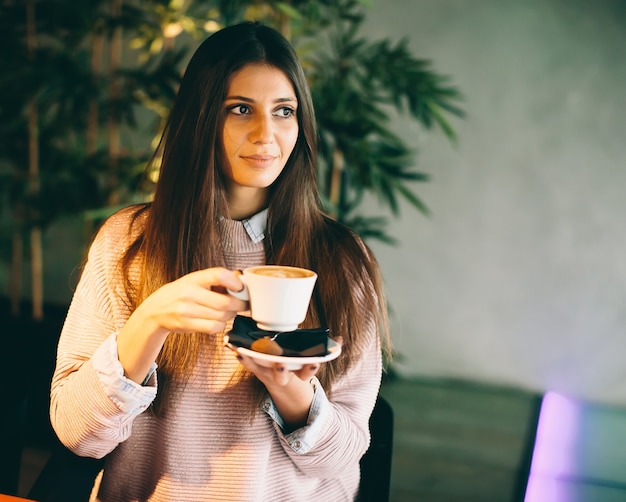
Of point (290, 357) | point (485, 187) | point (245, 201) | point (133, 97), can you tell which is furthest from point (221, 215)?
point (485, 187)

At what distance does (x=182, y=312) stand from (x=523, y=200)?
262 cm

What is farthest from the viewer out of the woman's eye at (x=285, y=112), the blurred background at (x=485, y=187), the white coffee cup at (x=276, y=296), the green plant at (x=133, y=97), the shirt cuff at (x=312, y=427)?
the blurred background at (x=485, y=187)

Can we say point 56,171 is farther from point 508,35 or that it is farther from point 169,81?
point 508,35

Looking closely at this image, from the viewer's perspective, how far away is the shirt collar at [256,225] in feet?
3.84

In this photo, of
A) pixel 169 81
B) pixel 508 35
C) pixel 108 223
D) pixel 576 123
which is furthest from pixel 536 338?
pixel 108 223

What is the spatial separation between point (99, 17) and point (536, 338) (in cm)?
244

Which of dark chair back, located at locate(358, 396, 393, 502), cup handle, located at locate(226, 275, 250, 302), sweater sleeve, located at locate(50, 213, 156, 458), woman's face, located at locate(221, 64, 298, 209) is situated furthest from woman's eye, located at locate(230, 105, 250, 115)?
dark chair back, located at locate(358, 396, 393, 502)

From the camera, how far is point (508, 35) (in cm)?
301

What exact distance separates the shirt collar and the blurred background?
1.44 metres

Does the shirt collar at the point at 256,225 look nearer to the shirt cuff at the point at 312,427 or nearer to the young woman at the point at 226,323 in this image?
the young woman at the point at 226,323

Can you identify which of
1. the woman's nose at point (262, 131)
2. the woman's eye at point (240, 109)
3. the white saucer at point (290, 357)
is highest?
the woman's eye at point (240, 109)

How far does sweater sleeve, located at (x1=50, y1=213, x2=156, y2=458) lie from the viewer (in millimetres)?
910

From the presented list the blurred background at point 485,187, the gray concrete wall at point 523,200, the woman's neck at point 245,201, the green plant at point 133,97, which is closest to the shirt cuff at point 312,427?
the woman's neck at point 245,201

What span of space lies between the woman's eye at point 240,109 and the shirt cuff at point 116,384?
1.36 ft
